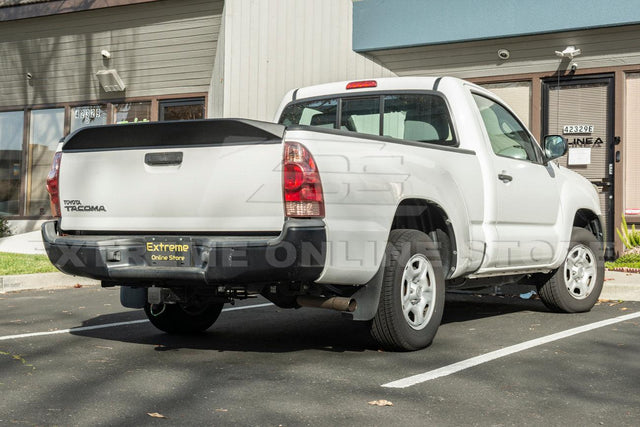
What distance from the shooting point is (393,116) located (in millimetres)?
6574

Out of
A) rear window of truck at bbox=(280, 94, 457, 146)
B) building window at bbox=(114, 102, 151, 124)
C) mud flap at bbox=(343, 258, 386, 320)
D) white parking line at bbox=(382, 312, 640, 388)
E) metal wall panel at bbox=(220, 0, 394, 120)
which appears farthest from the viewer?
building window at bbox=(114, 102, 151, 124)

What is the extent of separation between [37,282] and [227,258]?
6.47 metres

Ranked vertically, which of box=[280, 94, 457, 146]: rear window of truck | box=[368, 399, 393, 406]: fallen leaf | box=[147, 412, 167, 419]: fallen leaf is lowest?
box=[147, 412, 167, 419]: fallen leaf

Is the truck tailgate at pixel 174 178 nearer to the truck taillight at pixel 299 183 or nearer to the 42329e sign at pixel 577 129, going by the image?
the truck taillight at pixel 299 183

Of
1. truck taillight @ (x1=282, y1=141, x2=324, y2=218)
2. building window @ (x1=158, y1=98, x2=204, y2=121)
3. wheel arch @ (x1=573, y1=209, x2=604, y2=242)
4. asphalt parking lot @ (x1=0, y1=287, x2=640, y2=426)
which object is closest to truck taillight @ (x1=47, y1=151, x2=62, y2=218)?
asphalt parking lot @ (x1=0, y1=287, x2=640, y2=426)

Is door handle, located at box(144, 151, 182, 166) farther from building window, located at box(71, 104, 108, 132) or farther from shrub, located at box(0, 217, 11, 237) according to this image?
shrub, located at box(0, 217, 11, 237)

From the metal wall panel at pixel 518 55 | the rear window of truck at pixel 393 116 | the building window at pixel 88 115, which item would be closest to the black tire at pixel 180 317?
the rear window of truck at pixel 393 116

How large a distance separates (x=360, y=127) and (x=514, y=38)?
329 inches

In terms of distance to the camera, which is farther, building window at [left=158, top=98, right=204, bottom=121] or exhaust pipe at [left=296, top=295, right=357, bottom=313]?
building window at [left=158, top=98, right=204, bottom=121]

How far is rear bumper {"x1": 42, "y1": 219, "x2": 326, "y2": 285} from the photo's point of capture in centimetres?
468

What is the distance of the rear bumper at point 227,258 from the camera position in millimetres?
4676

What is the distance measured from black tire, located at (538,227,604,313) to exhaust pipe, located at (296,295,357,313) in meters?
3.09

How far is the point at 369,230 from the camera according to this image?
199 inches

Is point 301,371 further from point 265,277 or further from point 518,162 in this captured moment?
point 518,162
